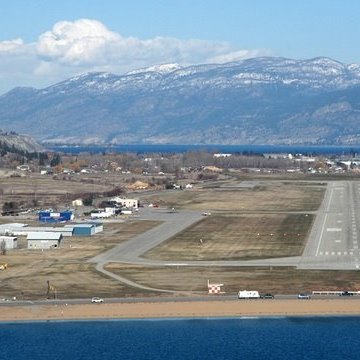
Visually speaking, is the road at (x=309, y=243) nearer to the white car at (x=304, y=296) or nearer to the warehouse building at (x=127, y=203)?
the warehouse building at (x=127, y=203)

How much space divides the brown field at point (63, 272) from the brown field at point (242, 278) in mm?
2321

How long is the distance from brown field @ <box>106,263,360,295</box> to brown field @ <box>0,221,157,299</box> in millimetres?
2321

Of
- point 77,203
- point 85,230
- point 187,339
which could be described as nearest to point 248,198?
point 77,203

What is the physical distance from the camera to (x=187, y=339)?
45.1m

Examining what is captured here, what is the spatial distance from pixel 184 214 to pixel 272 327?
54135 millimetres

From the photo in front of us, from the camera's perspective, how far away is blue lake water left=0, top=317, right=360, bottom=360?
4256 centimetres

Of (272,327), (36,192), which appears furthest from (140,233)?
(36,192)

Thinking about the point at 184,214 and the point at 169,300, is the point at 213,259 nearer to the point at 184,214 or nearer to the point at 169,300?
the point at 169,300

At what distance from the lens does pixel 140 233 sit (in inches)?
3282

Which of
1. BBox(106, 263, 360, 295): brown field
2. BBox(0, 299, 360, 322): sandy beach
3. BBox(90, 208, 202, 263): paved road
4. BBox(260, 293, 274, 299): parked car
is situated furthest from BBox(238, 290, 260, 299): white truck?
BBox(90, 208, 202, 263): paved road

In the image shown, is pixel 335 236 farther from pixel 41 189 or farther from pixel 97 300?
pixel 41 189

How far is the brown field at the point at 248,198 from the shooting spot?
4267 inches

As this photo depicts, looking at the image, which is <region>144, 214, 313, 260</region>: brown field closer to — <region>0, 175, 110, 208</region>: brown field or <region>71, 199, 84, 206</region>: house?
<region>71, 199, 84, 206</region>: house

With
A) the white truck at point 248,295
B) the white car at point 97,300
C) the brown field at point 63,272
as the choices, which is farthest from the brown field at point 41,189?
the white truck at point 248,295
